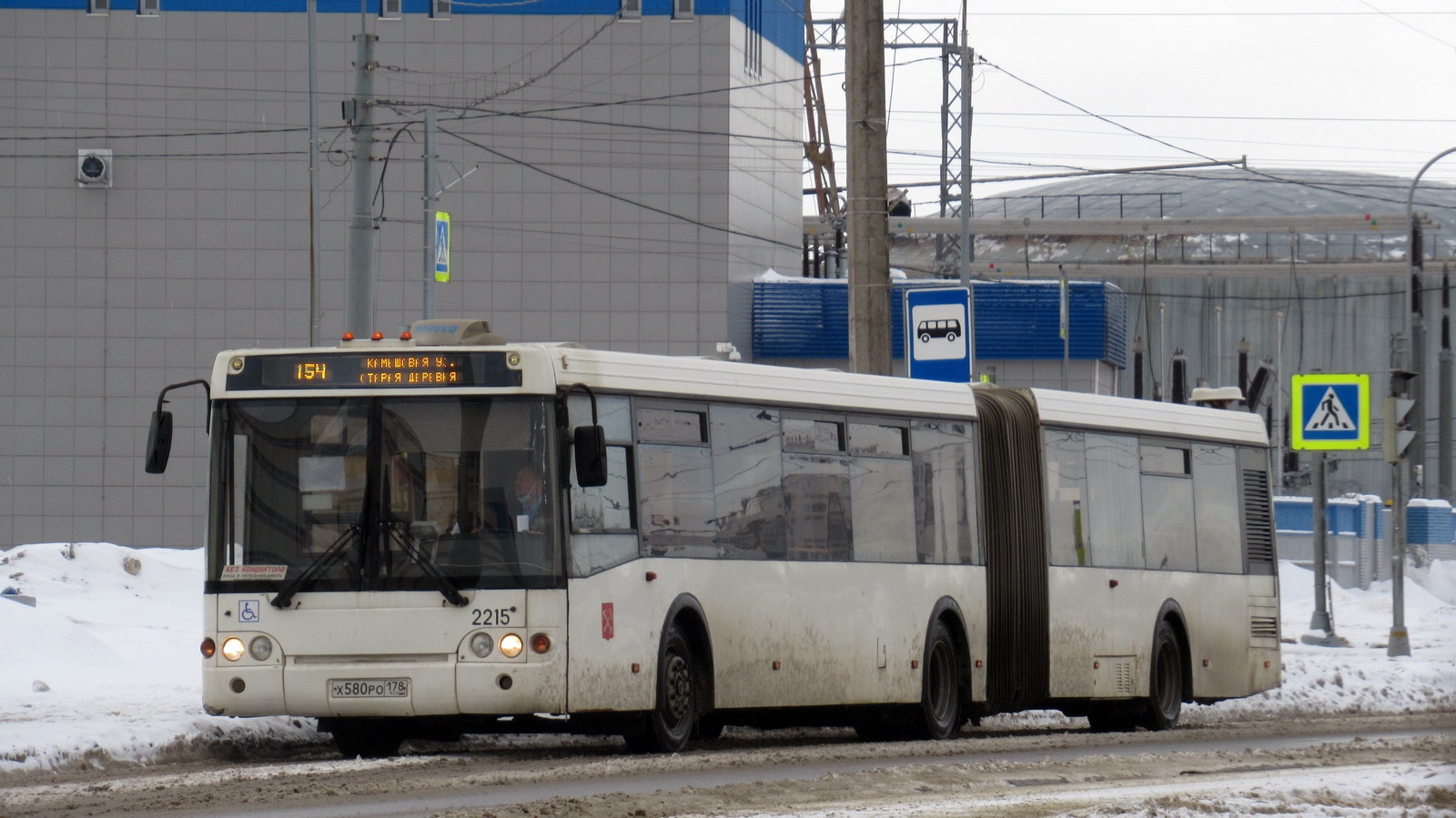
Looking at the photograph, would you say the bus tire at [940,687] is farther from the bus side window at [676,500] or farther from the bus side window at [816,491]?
the bus side window at [676,500]

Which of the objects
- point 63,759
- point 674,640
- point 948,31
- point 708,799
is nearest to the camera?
point 708,799

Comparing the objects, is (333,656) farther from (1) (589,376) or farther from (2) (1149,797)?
(2) (1149,797)

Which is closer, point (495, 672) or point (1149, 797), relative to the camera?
point (1149, 797)

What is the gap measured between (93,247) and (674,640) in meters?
27.8

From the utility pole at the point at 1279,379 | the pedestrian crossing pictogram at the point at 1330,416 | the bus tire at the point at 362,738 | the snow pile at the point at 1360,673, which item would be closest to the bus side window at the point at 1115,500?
the snow pile at the point at 1360,673

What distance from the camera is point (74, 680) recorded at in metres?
14.9

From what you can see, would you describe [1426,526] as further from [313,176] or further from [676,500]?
[676,500]

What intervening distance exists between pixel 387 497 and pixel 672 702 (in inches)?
84.0

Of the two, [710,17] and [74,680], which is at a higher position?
[710,17]

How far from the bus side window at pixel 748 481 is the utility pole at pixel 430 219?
10985 millimetres

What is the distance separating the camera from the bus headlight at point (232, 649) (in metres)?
11.2

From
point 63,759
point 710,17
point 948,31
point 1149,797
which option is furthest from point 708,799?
point 948,31

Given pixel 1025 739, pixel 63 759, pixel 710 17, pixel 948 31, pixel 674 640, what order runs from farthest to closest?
1. pixel 948 31
2. pixel 710 17
3. pixel 1025 739
4. pixel 674 640
5. pixel 63 759

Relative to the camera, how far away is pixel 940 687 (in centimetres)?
1450
